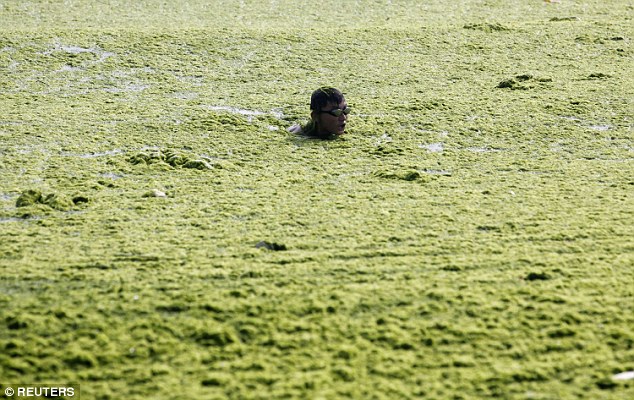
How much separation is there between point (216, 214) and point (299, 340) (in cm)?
80

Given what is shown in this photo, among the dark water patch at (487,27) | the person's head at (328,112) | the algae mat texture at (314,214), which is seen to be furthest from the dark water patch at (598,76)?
the person's head at (328,112)

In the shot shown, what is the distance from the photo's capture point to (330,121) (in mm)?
3254

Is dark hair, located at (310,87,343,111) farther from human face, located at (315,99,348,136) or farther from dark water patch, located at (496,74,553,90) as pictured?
dark water patch, located at (496,74,553,90)

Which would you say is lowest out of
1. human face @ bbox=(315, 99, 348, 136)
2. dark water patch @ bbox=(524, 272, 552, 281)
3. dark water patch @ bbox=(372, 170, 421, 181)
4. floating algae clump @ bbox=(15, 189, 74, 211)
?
floating algae clump @ bbox=(15, 189, 74, 211)

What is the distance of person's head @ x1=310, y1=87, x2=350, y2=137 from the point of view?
3.25m

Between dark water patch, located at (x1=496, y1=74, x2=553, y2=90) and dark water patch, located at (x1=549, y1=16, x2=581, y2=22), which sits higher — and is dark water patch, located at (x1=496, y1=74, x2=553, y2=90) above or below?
below

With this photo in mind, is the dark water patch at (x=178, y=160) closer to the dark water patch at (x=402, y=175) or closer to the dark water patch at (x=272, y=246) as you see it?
the dark water patch at (x=402, y=175)

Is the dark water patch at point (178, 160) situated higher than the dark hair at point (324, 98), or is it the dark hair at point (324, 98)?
the dark hair at point (324, 98)

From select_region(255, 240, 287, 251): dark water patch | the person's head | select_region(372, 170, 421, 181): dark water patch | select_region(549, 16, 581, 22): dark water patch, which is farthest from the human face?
select_region(549, 16, 581, 22): dark water patch

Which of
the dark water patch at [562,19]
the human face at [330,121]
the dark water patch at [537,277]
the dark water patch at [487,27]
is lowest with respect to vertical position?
the dark water patch at [537,277]

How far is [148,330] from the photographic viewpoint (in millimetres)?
1870

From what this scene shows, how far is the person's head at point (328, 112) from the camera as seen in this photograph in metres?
3.25

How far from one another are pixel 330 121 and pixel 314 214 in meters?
0.82

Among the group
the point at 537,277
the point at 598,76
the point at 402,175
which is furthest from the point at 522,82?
the point at 537,277
